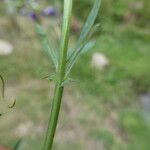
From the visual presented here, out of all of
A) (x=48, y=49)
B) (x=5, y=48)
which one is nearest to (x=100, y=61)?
(x=5, y=48)

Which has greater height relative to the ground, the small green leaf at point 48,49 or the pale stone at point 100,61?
the pale stone at point 100,61

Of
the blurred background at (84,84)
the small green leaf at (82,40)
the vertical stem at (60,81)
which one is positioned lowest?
the vertical stem at (60,81)

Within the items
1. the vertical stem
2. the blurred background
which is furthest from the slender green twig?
the blurred background

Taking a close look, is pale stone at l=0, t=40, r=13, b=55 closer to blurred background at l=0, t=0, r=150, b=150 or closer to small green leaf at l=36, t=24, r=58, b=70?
blurred background at l=0, t=0, r=150, b=150

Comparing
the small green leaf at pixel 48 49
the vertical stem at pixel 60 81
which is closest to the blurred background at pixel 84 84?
the small green leaf at pixel 48 49

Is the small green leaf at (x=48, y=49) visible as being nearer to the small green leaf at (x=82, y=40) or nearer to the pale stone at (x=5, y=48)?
the small green leaf at (x=82, y=40)
